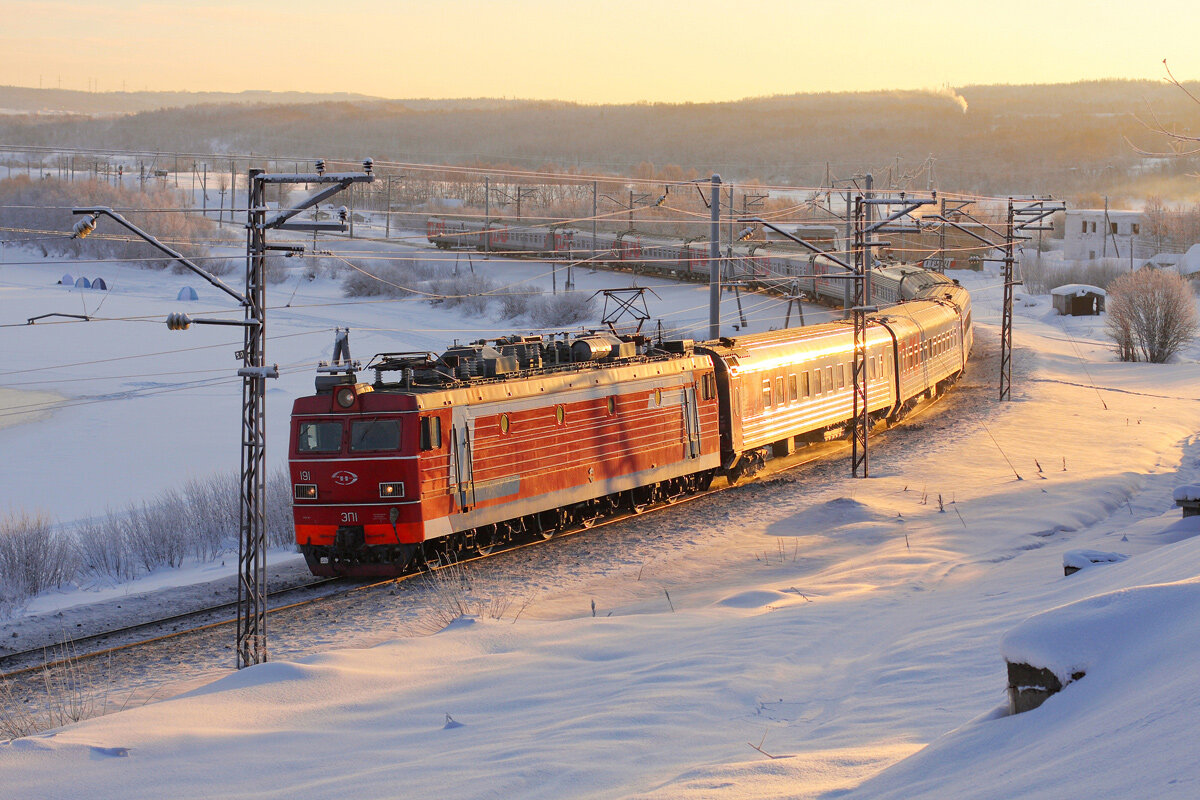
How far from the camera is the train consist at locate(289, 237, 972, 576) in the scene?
18312 mm

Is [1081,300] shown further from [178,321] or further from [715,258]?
[178,321]

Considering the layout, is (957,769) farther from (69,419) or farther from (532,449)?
(69,419)

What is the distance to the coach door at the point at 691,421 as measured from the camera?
25.2m

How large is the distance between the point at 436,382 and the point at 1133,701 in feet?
47.7

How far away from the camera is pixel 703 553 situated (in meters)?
20.7

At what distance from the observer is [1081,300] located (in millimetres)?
79125

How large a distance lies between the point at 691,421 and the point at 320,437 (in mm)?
9501

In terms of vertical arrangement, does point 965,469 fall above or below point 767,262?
below

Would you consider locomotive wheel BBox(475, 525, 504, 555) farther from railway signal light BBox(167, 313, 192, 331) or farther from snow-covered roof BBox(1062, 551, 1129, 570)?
snow-covered roof BBox(1062, 551, 1129, 570)

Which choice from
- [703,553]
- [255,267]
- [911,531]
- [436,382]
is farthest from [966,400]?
[255,267]

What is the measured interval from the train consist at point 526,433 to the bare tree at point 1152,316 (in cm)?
3531

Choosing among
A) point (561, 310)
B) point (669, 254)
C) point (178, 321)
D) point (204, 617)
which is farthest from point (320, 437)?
point (669, 254)

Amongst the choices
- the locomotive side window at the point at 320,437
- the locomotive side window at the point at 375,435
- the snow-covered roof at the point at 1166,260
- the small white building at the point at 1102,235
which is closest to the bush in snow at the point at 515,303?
the locomotive side window at the point at 320,437

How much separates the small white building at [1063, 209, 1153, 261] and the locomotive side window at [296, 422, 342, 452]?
102 meters
